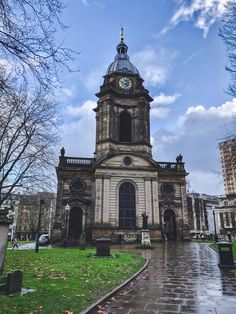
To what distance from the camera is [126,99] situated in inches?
1563

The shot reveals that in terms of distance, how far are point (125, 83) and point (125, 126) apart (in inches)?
267

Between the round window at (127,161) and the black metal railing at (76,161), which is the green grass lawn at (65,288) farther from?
the black metal railing at (76,161)

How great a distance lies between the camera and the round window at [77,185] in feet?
113

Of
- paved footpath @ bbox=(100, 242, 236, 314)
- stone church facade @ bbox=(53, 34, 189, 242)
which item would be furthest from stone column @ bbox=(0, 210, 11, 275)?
stone church facade @ bbox=(53, 34, 189, 242)

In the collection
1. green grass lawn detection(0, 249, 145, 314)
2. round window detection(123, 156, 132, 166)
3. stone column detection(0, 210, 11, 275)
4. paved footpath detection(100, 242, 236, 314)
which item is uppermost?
round window detection(123, 156, 132, 166)

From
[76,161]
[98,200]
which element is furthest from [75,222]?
[76,161]

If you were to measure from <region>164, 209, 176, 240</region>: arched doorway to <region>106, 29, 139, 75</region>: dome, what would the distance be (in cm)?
2139

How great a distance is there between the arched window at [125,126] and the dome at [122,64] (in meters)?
7.13

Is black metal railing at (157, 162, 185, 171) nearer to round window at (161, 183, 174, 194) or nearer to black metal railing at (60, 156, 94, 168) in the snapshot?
round window at (161, 183, 174, 194)

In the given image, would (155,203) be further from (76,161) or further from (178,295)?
(178,295)

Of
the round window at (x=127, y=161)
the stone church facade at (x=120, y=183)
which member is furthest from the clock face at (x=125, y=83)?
the round window at (x=127, y=161)

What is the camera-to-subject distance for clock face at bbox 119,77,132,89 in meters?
40.6

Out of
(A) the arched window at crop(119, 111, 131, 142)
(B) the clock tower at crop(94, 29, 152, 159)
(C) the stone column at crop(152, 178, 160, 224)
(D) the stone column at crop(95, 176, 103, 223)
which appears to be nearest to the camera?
(D) the stone column at crop(95, 176, 103, 223)

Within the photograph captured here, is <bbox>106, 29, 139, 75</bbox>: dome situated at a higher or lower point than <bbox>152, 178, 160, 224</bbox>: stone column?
higher
